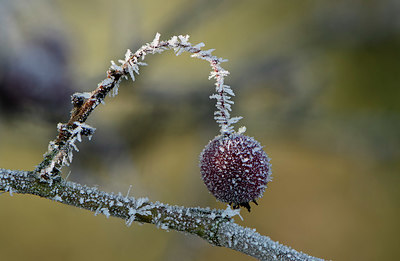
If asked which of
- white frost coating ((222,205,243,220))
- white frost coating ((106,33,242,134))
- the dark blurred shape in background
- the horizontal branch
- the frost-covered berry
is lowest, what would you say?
the horizontal branch

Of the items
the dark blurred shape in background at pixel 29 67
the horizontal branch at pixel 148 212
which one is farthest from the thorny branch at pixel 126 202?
the dark blurred shape in background at pixel 29 67

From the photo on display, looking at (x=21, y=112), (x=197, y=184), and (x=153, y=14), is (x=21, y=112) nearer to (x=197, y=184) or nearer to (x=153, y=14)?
(x=197, y=184)

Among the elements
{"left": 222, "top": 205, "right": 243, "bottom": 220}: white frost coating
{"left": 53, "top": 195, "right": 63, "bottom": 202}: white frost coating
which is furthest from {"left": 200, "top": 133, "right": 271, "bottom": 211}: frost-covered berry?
{"left": 53, "top": 195, "right": 63, "bottom": 202}: white frost coating

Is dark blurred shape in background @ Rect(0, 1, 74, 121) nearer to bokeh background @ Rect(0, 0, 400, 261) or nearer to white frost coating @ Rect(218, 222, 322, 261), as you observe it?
bokeh background @ Rect(0, 0, 400, 261)

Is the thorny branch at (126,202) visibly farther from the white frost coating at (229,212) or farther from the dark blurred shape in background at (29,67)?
the dark blurred shape in background at (29,67)

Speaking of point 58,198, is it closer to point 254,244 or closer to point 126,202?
point 126,202

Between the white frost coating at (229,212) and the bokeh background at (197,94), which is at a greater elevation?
the bokeh background at (197,94)

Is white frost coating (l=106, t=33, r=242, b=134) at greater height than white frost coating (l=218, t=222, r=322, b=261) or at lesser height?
greater
